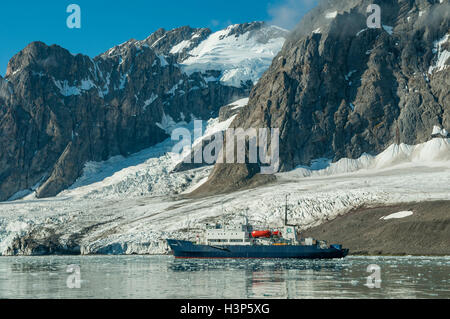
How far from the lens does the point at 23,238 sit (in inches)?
6344

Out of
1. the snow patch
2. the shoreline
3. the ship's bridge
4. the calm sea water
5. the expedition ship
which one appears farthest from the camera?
the snow patch

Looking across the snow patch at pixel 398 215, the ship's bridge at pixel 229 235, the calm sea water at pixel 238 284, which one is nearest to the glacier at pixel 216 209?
the snow patch at pixel 398 215

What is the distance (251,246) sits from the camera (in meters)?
111

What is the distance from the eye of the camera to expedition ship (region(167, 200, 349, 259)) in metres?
110

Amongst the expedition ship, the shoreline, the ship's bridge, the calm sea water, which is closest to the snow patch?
the shoreline

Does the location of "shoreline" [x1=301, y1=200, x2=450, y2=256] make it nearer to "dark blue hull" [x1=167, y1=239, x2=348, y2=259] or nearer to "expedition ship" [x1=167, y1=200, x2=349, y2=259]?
"expedition ship" [x1=167, y1=200, x2=349, y2=259]

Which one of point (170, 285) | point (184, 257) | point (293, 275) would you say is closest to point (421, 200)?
point (184, 257)

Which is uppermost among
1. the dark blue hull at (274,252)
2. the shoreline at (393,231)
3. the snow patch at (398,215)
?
the snow patch at (398,215)

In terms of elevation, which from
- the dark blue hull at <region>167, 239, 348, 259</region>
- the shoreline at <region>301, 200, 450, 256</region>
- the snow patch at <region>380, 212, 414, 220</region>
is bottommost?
the dark blue hull at <region>167, 239, 348, 259</region>

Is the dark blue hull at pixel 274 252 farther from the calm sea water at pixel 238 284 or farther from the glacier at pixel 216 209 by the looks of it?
the calm sea water at pixel 238 284

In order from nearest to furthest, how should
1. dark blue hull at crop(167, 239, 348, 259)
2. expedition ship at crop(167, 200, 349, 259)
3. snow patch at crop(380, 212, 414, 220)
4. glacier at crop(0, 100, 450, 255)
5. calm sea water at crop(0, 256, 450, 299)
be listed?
calm sea water at crop(0, 256, 450, 299) < dark blue hull at crop(167, 239, 348, 259) < expedition ship at crop(167, 200, 349, 259) < snow patch at crop(380, 212, 414, 220) < glacier at crop(0, 100, 450, 255)

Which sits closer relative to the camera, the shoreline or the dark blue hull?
the dark blue hull

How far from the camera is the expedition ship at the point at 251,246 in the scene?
110375 mm

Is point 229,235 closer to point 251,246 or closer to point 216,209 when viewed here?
point 251,246
